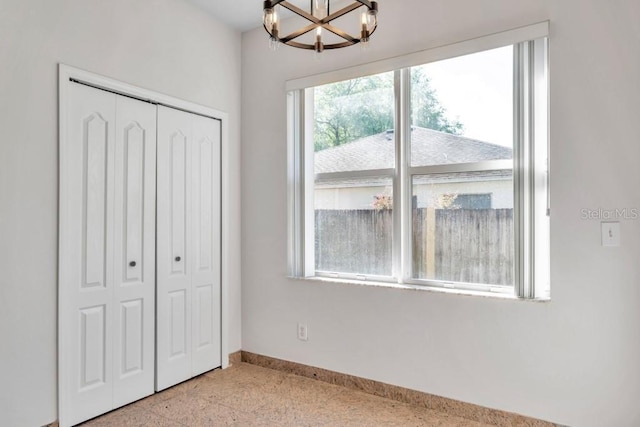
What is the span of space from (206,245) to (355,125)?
59.2 inches

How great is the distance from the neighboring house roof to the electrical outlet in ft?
A: 4.03

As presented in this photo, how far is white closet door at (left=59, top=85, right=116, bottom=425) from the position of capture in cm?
232

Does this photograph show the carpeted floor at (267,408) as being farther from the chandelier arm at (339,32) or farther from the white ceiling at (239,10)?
the white ceiling at (239,10)

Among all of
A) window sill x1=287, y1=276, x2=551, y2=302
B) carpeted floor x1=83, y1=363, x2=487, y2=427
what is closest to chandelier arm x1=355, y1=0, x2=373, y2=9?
window sill x1=287, y1=276, x2=551, y2=302

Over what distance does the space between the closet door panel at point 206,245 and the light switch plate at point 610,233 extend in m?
2.62

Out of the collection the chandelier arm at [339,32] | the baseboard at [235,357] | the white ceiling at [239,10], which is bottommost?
the baseboard at [235,357]

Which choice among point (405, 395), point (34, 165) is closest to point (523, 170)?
point (405, 395)

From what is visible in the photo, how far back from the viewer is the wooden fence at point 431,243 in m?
2.50

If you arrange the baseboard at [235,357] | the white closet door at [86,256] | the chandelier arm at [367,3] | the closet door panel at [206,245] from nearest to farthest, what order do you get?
the chandelier arm at [367,3]
the white closet door at [86,256]
the closet door panel at [206,245]
the baseboard at [235,357]

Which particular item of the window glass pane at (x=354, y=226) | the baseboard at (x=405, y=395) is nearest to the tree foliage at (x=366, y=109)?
the window glass pane at (x=354, y=226)

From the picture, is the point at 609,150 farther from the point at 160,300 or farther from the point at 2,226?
the point at 2,226

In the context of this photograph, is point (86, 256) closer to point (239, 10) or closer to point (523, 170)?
point (239, 10)

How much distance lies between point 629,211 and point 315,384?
2.27 metres

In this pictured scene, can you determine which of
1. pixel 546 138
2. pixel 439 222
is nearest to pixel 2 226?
pixel 439 222
